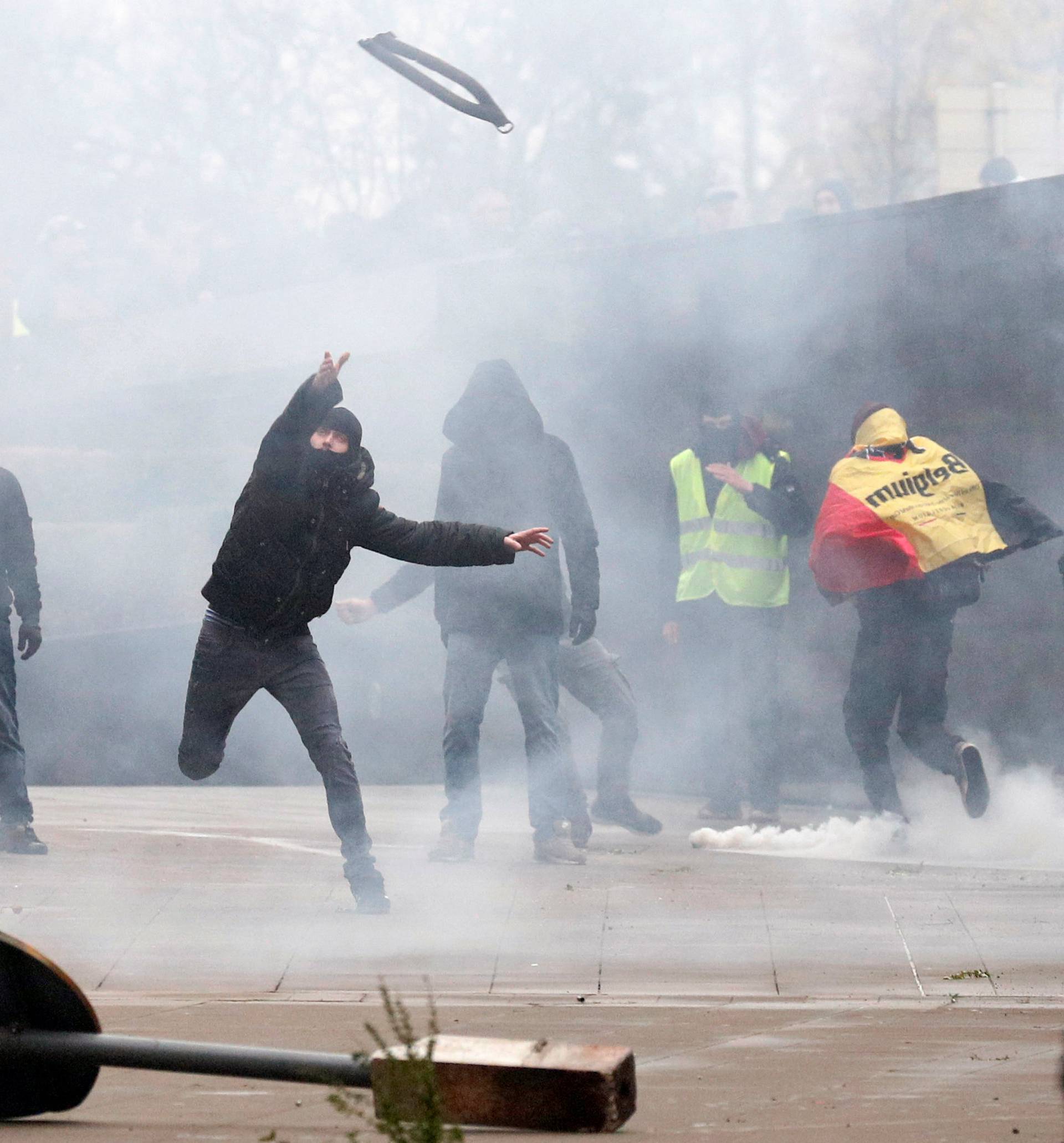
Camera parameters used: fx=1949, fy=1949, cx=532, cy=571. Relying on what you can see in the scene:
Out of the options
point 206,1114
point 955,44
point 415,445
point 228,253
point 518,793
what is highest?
point 955,44

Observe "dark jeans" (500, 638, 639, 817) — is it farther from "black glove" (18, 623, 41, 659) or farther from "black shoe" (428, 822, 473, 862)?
"black glove" (18, 623, 41, 659)

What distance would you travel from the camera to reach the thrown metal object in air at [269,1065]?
243 cm

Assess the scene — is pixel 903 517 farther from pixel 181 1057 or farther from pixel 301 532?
pixel 181 1057

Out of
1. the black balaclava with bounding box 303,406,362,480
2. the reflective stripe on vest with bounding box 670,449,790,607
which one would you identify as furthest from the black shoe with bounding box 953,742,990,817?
the black balaclava with bounding box 303,406,362,480

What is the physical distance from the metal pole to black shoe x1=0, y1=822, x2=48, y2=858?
258 cm

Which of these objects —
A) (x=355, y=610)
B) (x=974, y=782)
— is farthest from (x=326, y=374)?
(x=974, y=782)

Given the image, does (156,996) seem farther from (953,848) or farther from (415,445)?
(415,445)

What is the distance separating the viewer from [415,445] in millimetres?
7219

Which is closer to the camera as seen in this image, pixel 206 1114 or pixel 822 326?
pixel 206 1114

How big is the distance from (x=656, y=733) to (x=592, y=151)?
199 centimetres

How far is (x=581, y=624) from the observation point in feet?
17.1

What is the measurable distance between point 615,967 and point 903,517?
6.24ft

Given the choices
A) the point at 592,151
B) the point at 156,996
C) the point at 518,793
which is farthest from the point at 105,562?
the point at 156,996

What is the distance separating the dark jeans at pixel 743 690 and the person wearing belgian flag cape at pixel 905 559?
15.8 inches
